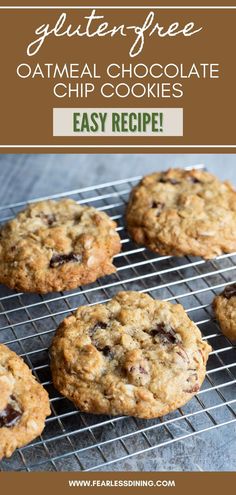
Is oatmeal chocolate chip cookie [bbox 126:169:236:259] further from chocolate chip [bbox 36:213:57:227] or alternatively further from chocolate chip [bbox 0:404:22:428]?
chocolate chip [bbox 0:404:22:428]

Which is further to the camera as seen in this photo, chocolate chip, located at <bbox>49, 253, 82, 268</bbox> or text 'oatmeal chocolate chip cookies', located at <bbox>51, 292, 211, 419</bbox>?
chocolate chip, located at <bbox>49, 253, 82, 268</bbox>

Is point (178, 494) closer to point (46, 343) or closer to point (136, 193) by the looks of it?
point (46, 343)

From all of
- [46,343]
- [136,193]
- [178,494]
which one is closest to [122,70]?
[136,193]

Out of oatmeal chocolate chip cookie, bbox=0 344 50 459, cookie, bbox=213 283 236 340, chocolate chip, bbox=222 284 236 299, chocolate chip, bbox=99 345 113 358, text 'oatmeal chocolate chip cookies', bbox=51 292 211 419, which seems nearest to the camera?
oatmeal chocolate chip cookie, bbox=0 344 50 459

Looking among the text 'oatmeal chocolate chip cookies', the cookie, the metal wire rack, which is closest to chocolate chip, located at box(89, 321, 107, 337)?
the text 'oatmeal chocolate chip cookies'

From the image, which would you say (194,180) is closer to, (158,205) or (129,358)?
(158,205)

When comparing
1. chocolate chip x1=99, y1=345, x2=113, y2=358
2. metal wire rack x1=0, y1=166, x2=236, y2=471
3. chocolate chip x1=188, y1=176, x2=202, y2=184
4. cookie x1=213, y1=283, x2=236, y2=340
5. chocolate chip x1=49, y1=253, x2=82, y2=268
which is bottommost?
metal wire rack x1=0, y1=166, x2=236, y2=471

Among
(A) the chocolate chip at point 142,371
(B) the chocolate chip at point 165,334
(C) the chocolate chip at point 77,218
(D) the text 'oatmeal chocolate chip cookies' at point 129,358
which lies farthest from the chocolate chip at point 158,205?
(A) the chocolate chip at point 142,371
